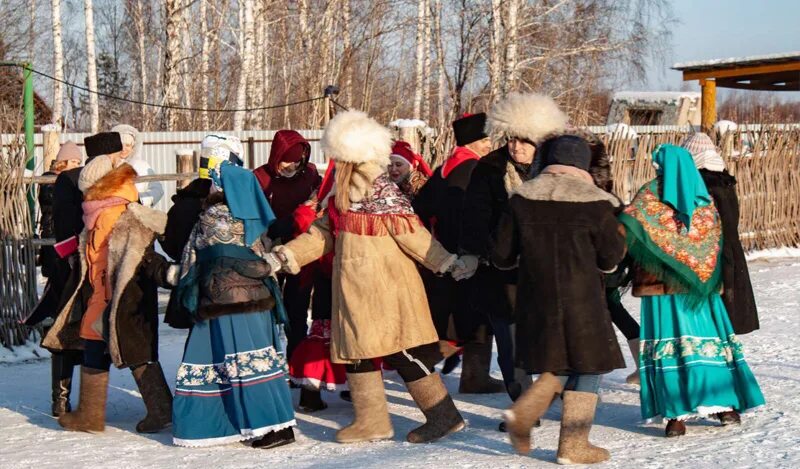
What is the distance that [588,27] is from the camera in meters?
23.3

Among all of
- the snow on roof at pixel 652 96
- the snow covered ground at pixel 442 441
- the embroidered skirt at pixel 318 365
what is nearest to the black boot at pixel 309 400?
the snow covered ground at pixel 442 441

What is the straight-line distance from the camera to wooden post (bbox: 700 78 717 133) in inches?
668

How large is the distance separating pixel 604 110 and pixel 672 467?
89.3ft

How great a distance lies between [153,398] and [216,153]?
1389 millimetres

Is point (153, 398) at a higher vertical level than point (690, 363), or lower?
lower

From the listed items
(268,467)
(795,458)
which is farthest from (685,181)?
(268,467)

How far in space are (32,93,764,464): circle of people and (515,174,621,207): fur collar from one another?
10 millimetres

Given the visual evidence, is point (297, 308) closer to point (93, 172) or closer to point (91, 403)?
point (91, 403)

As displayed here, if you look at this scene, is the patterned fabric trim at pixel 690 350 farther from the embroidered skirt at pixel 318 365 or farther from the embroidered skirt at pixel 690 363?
the embroidered skirt at pixel 318 365

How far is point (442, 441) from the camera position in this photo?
19.0 feet

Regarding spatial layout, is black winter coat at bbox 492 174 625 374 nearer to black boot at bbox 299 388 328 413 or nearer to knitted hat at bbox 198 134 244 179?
knitted hat at bbox 198 134 244 179

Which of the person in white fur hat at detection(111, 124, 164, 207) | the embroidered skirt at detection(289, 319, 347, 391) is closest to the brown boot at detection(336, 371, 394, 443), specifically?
the embroidered skirt at detection(289, 319, 347, 391)

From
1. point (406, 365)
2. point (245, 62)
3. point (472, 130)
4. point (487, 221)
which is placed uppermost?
point (245, 62)

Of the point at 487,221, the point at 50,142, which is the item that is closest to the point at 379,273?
the point at 487,221
